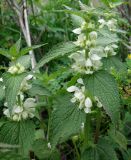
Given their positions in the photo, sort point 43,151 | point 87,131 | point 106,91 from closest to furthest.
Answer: point 106,91, point 87,131, point 43,151

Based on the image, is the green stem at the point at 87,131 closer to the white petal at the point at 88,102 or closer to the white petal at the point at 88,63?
the white petal at the point at 88,102

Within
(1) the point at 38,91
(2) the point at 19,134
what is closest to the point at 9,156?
(2) the point at 19,134

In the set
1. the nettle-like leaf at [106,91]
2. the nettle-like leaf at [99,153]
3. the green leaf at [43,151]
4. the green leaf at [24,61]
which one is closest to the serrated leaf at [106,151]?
the nettle-like leaf at [99,153]

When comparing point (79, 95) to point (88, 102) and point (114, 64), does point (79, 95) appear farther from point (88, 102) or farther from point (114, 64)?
point (114, 64)

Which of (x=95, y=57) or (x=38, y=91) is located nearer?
(x=95, y=57)

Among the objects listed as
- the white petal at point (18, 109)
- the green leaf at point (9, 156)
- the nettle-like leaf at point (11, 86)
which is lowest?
the green leaf at point (9, 156)

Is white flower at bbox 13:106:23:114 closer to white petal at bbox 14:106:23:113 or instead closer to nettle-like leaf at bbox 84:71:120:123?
white petal at bbox 14:106:23:113

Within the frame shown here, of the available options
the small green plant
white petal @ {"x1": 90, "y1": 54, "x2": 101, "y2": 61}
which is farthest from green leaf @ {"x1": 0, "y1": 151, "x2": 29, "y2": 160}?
white petal @ {"x1": 90, "y1": 54, "x2": 101, "y2": 61}
